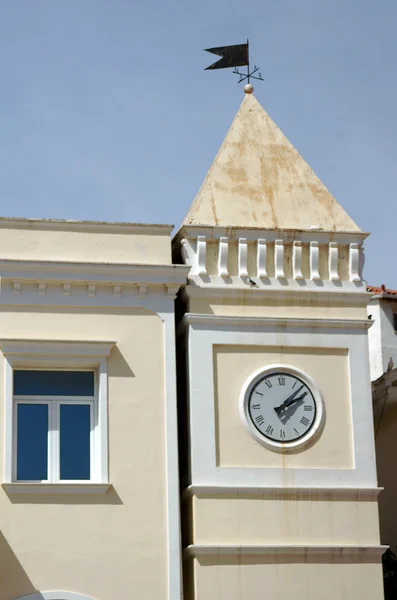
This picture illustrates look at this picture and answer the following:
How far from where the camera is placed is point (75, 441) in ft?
72.7

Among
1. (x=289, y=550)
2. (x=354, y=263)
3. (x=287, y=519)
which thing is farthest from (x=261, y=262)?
(x=289, y=550)

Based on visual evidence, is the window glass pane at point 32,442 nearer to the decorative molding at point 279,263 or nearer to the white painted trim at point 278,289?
the white painted trim at point 278,289

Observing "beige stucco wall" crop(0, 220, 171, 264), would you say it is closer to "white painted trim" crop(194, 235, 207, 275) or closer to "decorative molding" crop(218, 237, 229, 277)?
"white painted trim" crop(194, 235, 207, 275)

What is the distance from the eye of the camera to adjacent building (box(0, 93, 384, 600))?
2156 centimetres

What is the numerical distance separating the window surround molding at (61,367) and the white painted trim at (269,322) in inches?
64.3

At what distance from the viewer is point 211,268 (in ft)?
77.5

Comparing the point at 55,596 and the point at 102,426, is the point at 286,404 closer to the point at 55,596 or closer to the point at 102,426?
the point at 102,426

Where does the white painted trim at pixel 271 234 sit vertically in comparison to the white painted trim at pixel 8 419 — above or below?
above

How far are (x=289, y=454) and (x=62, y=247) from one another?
5.19 meters

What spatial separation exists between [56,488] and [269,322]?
468cm

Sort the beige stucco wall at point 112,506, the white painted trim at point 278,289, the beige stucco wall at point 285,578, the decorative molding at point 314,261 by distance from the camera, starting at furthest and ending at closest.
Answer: the decorative molding at point 314,261 < the white painted trim at point 278,289 < the beige stucco wall at point 285,578 < the beige stucco wall at point 112,506

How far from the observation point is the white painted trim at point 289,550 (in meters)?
21.8

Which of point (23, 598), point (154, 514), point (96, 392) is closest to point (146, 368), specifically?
point (96, 392)

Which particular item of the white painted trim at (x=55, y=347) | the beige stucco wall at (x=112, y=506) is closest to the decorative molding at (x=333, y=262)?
the beige stucco wall at (x=112, y=506)
